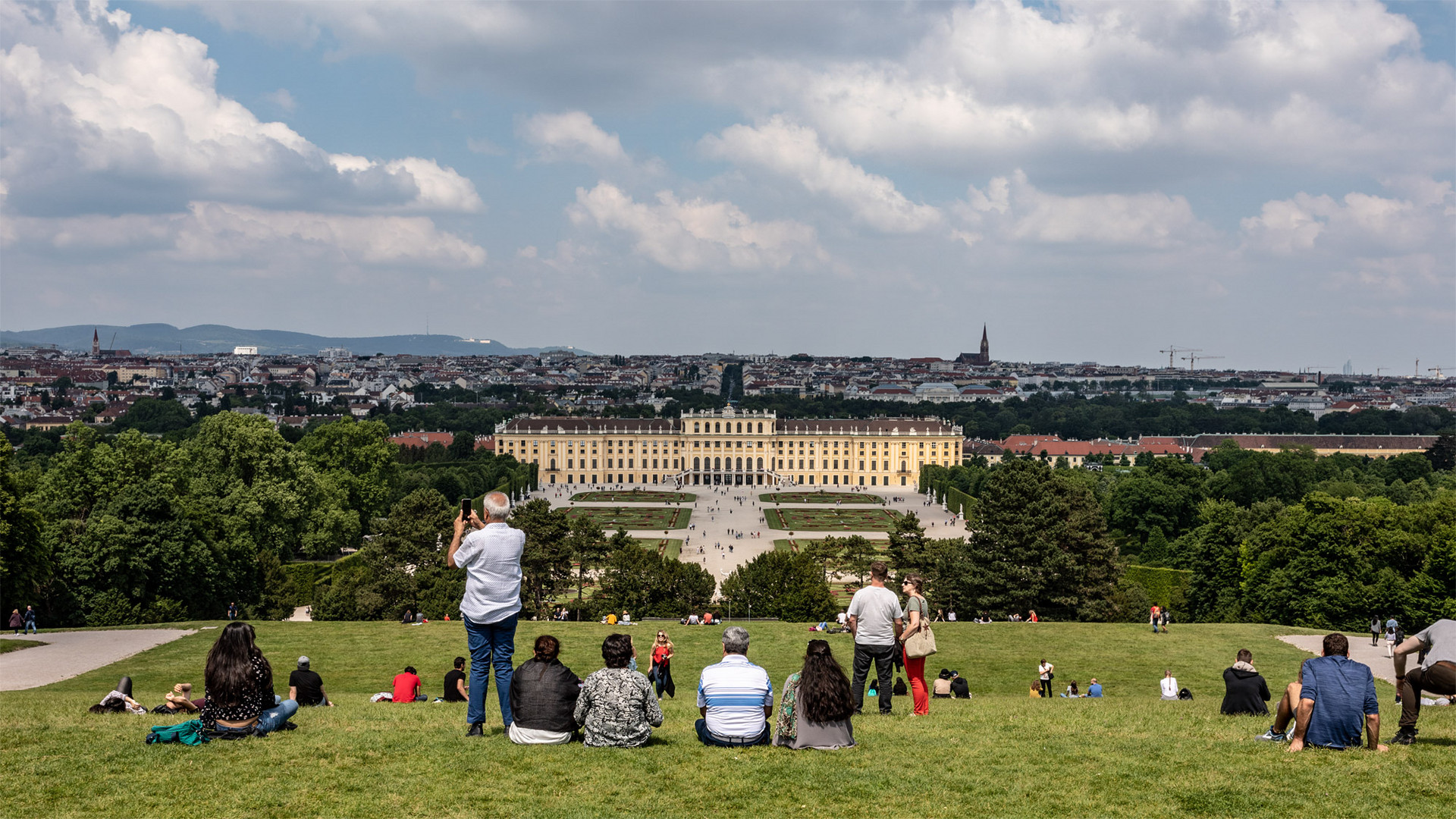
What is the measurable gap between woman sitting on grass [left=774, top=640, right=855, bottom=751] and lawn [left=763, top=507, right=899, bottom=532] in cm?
4859

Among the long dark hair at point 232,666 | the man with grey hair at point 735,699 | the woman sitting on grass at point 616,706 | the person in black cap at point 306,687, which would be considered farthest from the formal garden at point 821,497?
the long dark hair at point 232,666

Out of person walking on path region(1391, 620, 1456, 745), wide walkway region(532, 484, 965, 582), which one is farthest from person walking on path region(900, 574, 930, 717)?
wide walkway region(532, 484, 965, 582)

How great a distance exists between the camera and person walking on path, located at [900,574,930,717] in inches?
387

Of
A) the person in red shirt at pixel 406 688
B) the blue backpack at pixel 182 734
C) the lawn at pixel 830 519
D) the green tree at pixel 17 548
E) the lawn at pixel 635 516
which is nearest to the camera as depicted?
the blue backpack at pixel 182 734

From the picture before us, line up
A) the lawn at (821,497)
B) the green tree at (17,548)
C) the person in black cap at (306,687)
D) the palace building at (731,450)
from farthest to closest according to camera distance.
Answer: the palace building at (731,450) → the lawn at (821,497) → the green tree at (17,548) → the person in black cap at (306,687)

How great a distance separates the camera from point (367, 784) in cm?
709

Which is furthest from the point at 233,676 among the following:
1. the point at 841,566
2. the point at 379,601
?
the point at 841,566

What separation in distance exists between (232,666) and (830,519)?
59553 millimetres

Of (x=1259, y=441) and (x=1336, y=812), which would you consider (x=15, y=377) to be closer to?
(x=1259, y=441)

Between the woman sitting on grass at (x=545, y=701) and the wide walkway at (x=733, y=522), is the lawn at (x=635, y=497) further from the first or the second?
the woman sitting on grass at (x=545, y=701)

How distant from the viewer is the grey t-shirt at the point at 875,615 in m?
9.41

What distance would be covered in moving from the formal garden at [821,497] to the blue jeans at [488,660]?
2893 inches

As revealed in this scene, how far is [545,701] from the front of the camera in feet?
26.1

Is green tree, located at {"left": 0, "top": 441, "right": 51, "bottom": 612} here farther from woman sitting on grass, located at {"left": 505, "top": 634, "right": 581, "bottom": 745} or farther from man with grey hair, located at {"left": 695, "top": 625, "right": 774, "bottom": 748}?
man with grey hair, located at {"left": 695, "top": 625, "right": 774, "bottom": 748}
